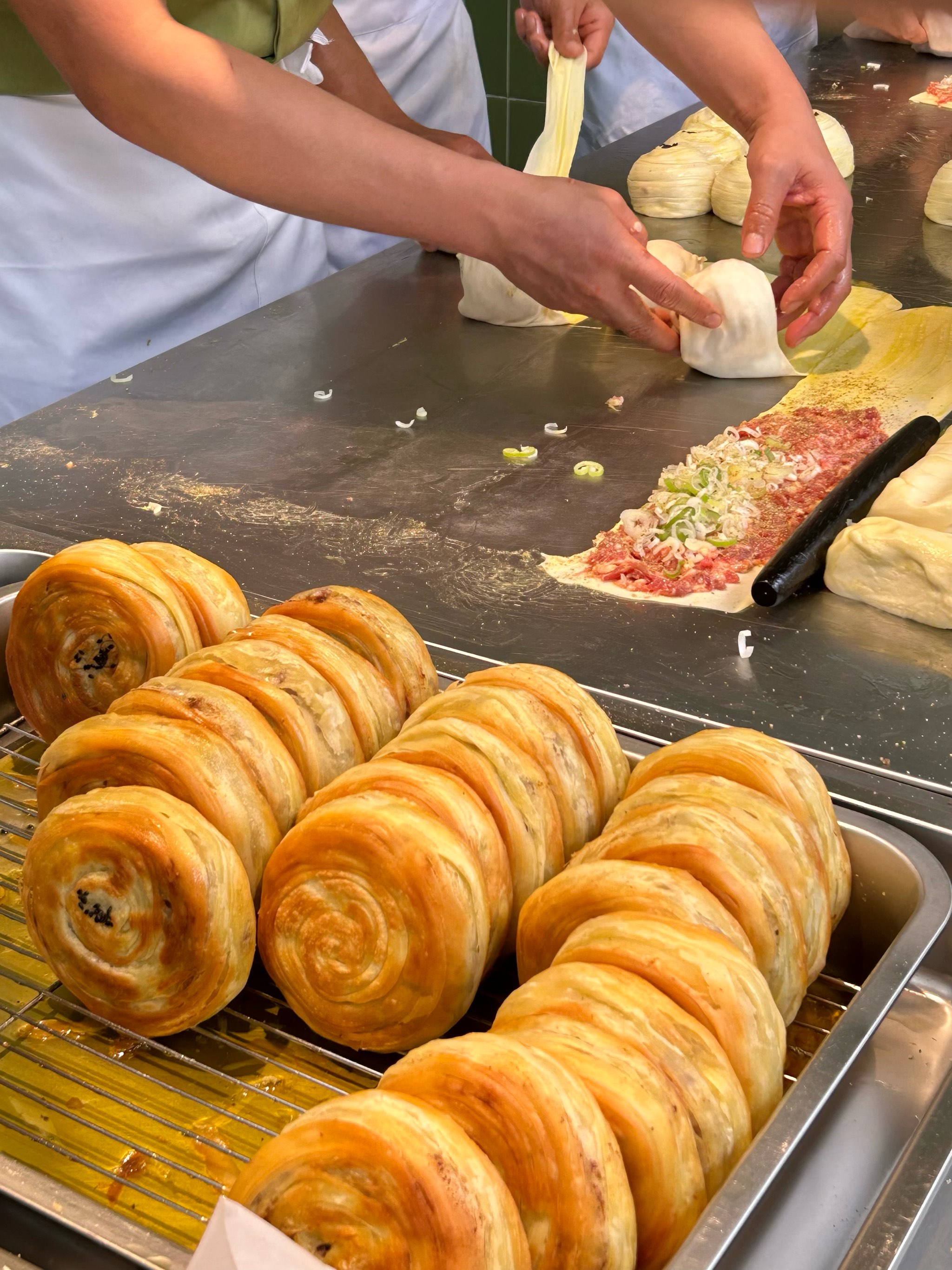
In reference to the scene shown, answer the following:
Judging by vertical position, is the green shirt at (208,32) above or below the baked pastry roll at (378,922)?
above

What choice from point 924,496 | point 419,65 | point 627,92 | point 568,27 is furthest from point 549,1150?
point 627,92

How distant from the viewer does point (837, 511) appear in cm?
164

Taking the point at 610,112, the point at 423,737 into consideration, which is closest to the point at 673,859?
the point at 423,737

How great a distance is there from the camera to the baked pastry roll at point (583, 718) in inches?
41.4

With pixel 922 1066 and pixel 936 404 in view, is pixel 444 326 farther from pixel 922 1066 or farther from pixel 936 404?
pixel 922 1066

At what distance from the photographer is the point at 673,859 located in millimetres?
900

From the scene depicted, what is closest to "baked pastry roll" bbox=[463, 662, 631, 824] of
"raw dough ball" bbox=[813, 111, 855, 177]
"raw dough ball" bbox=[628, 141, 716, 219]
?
"raw dough ball" bbox=[628, 141, 716, 219]

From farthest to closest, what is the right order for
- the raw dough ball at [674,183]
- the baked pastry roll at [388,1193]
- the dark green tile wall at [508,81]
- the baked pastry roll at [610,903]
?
the dark green tile wall at [508,81], the raw dough ball at [674,183], the baked pastry roll at [610,903], the baked pastry roll at [388,1193]

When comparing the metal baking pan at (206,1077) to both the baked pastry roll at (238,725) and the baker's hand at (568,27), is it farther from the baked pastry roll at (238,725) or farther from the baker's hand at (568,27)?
Result: the baker's hand at (568,27)

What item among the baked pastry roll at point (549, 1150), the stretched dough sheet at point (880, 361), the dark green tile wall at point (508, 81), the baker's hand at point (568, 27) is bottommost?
the dark green tile wall at point (508, 81)

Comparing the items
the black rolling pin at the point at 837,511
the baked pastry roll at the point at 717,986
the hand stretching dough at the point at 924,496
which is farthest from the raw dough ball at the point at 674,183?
the baked pastry roll at the point at 717,986

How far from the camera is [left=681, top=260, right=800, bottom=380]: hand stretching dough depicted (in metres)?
2.12

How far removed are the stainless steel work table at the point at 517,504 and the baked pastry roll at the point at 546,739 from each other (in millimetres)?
247

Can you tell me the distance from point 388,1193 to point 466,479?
1.36 metres
